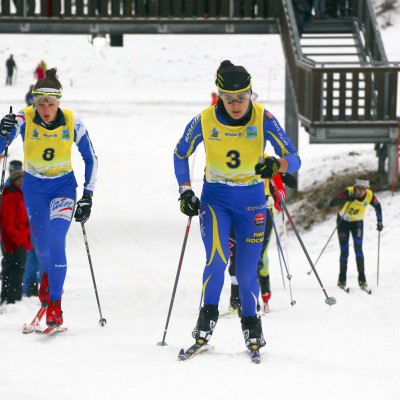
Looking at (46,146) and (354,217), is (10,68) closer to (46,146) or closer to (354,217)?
(354,217)

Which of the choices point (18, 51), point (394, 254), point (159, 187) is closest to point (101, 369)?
point (394, 254)

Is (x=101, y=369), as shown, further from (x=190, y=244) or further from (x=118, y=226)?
(x=118, y=226)

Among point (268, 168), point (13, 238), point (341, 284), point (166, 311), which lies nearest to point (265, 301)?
point (166, 311)

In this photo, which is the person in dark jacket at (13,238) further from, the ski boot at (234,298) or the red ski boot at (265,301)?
the red ski boot at (265,301)

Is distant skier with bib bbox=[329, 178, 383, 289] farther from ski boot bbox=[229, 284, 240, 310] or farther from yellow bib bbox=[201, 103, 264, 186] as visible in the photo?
yellow bib bbox=[201, 103, 264, 186]

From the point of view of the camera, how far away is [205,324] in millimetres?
7746

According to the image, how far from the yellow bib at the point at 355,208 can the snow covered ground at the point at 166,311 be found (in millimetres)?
893

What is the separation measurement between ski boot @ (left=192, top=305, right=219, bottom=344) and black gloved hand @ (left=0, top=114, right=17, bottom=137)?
222 centimetres

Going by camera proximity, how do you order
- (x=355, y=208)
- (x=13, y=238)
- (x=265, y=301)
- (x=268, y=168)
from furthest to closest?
(x=355, y=208) < (x=265, y=301) < (x=13, y=238) < (x=268, y=168)

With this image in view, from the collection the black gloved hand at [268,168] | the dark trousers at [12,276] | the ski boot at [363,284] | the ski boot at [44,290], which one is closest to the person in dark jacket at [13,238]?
the dark trousers at [12,276]

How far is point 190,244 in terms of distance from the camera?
18.0 metres

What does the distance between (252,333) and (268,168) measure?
126 centimetres

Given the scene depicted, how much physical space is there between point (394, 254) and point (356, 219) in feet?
7.14

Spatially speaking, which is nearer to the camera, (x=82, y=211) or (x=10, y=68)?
(x=82, y=211)
